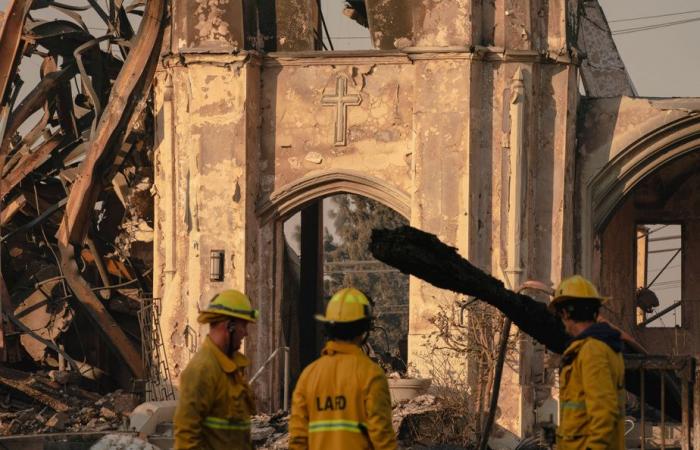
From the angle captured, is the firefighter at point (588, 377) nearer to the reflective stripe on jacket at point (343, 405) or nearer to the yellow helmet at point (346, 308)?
the reflective stripe on jacket at point (343, 405)

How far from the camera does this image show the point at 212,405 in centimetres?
888

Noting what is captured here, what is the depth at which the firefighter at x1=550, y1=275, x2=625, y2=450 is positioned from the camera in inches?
345

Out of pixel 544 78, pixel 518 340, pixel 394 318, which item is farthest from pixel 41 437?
pixel 394 318

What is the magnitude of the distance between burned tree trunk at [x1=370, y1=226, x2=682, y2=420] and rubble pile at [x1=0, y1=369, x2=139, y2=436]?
402 inches

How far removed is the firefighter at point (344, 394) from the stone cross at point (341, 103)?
41.4ft

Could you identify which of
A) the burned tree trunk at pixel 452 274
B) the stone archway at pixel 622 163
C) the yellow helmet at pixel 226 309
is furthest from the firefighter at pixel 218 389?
the stone archway at pixel 622 163

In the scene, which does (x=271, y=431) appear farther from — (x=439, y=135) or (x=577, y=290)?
(x=577, y=290)

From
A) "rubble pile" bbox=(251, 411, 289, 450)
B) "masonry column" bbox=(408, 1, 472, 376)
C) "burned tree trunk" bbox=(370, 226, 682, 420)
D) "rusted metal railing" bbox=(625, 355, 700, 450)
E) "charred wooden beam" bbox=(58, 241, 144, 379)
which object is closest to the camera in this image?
"burned tree trunk" bbox=(370, 226, 682, 420)

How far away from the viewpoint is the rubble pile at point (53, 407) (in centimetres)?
2123

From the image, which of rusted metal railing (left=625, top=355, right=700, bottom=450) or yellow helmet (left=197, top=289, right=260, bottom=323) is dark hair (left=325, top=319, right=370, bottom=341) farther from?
rusted metal railing (left=625, top=355, right=700, bottom=450)

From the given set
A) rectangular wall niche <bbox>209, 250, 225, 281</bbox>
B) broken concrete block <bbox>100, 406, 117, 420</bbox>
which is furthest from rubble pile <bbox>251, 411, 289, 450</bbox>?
broken concrete block <bbox>100, 406, 117, 420</bbox>

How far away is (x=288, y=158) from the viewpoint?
21953mm

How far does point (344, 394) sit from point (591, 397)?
4.05ft

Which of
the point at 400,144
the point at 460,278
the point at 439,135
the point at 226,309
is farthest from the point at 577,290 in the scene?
the point at 400,144
